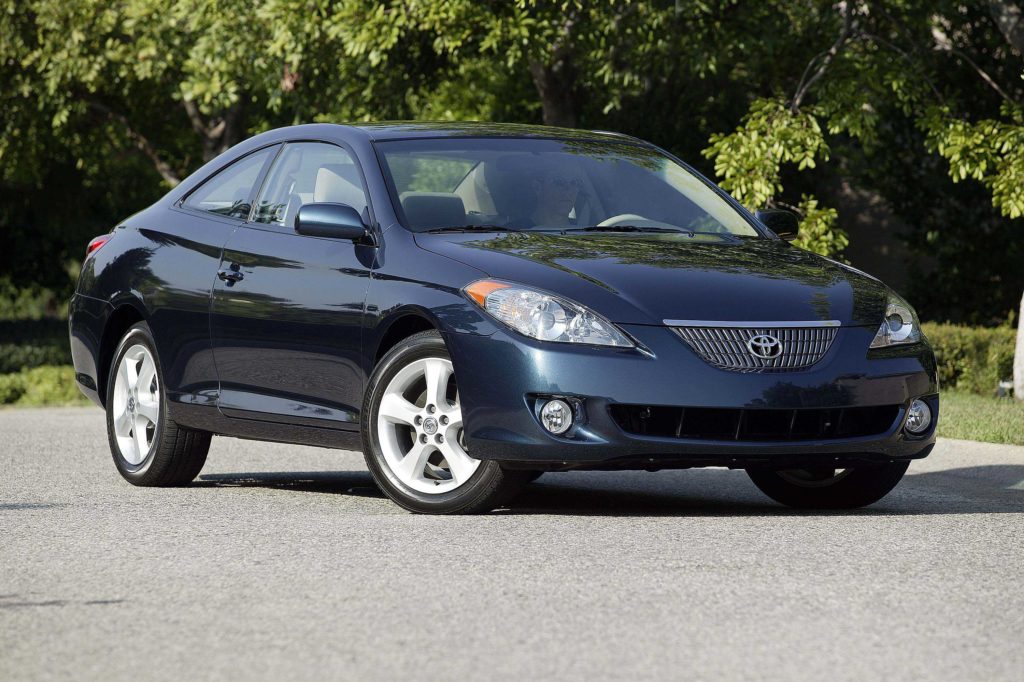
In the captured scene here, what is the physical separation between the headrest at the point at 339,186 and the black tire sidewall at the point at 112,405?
4.08 feet

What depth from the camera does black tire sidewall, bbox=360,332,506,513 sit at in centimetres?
712

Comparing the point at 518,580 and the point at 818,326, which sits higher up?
the point at 818,326

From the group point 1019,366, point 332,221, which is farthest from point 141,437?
point 1019,366

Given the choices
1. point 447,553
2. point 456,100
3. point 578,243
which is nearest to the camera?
point 447,553

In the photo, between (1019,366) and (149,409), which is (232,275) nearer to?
(149,409)

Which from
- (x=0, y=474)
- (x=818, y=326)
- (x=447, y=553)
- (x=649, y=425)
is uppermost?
(x=818, y=326)

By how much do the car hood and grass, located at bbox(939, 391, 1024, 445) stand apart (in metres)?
3.98

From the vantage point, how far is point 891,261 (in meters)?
26.1

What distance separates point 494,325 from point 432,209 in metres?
1.09

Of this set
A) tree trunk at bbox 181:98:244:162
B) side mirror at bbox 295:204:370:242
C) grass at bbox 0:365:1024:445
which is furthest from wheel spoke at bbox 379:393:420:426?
tree trunk at bbox 181:98:244:162

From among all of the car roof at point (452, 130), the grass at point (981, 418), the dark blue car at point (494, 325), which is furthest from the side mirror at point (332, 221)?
the grass at point (981, 418)

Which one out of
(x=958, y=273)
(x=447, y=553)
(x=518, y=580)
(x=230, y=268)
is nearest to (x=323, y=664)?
(x=518, y=580)

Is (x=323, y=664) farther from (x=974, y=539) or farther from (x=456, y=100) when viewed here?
(x=456, y=100)

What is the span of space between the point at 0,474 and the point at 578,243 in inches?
153
